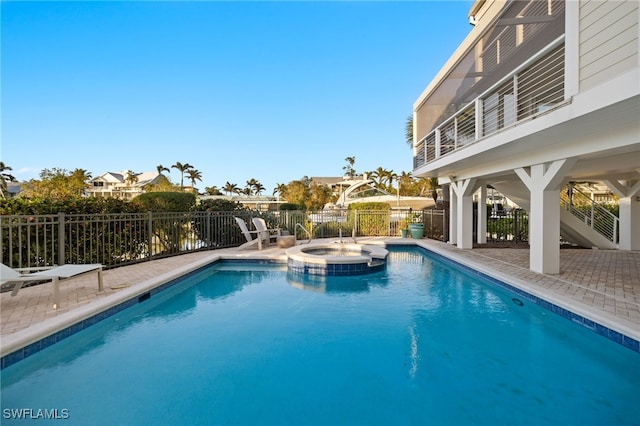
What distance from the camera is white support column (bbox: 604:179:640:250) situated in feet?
37.8

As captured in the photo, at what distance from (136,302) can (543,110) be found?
833 centimetres

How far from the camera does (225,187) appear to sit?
7812cm

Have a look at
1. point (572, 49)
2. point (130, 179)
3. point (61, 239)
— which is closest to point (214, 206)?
point (61, 239)

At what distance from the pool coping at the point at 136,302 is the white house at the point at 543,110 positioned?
1.67 metres

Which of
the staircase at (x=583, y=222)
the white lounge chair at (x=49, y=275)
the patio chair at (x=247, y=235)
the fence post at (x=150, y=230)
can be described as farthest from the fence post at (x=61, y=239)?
the staircase at (x=583, y=222)

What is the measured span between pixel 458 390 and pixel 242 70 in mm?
18010

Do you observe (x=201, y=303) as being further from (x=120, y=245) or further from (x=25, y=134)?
(x=25, y=134)

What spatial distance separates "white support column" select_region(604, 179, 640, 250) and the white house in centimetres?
4

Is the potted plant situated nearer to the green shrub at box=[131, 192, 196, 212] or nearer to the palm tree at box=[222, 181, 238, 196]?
the green shrub at box=[131, 192, 196, 212]

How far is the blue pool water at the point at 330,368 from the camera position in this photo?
9.69 feet

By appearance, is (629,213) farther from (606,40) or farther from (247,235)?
(247,235)

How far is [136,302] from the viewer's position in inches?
235

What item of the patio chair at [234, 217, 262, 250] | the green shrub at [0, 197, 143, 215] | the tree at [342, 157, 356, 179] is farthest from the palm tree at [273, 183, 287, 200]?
the green shrub at [0, 197, 143, 215]

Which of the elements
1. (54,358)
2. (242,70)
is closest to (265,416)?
(54,358)
